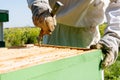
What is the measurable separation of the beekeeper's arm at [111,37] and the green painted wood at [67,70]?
4.9 inches

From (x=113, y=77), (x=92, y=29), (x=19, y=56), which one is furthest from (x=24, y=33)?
(x=19, y=56)

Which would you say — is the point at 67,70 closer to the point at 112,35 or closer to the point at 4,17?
the point at 112,35

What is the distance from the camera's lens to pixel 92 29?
2.80 meters

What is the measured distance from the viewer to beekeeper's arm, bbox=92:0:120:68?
78.4 inches

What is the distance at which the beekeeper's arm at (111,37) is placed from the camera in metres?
1.99

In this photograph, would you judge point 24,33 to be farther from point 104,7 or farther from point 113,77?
point 104,7

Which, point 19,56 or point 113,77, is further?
point 113,77

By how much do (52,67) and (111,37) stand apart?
2.77 ft

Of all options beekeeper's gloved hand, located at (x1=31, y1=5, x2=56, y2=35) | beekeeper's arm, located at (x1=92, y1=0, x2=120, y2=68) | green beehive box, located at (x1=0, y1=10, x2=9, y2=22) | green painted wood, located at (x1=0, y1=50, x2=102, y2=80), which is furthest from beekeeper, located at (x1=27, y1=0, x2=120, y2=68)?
green beehive box, located at (x1=0, y1=10, x2=9, y2=22)

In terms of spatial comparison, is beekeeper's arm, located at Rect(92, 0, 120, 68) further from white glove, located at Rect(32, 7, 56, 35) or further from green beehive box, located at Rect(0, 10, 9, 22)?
green beehive box, located at Rect(0, 10, 9, 22)

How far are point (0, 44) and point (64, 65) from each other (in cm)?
405

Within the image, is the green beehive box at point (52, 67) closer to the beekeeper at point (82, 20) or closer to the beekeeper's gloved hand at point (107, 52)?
the beekeeper's gloved hand at point (107, 52)

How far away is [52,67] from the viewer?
1.34m

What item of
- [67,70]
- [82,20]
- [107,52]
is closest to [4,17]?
[82,20]
